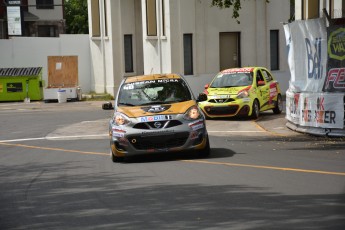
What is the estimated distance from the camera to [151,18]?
1276 inches

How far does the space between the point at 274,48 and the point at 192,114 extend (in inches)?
801

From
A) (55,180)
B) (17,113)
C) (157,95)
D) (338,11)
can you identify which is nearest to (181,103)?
(157,95)

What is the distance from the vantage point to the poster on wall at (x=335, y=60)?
54.6ft

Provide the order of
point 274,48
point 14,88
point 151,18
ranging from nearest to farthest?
1. point 151,18
2. point 274,48
3. point 14,88

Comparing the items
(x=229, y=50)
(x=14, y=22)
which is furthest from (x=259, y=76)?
(x=14, y=22)

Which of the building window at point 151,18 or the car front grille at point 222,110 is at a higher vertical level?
the building window at point 151,18

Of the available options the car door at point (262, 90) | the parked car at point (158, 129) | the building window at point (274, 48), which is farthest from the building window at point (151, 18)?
the parked car at point (158, 129)

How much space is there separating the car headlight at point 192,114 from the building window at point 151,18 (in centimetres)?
1894

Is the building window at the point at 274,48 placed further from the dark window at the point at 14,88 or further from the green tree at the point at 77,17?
the green tree at the point at 77,17

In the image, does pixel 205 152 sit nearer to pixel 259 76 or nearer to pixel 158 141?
pixel 158 141

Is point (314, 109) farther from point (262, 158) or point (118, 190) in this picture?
point (118, 190)

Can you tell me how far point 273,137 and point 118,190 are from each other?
8.11 m

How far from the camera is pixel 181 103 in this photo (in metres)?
14.2

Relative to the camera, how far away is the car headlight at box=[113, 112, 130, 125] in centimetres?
1359
